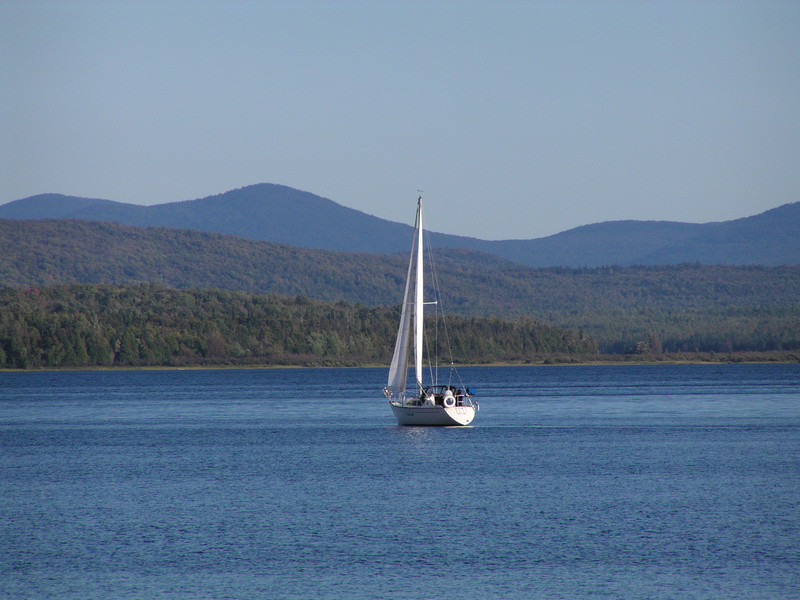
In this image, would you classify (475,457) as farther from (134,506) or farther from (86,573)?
(86,573)

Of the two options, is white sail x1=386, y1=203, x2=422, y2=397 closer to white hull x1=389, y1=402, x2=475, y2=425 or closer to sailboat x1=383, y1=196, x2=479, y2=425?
sailboat x1=383, y1=196, x2=479, y2=425

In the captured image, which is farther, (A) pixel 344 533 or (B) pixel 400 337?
(B) pixel 400 337

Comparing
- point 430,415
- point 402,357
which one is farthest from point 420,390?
point 402,357

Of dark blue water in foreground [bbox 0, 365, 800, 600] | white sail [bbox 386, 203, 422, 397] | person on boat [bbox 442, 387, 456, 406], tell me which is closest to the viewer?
dark blue water in foreground [bbox 0, 365, 800, 600]

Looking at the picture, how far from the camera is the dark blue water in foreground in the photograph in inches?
1145

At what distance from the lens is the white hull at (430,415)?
65.6 meters

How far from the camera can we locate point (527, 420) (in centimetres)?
8044

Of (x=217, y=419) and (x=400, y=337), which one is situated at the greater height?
(x=400, y=337)

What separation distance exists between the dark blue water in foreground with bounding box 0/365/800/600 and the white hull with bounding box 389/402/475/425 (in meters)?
0.98

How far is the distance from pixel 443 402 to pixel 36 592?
3930cm

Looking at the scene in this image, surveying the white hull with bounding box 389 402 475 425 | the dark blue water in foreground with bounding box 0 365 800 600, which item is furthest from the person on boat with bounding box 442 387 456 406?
the dark blue water in foreground with bounding box 0 365 800 600

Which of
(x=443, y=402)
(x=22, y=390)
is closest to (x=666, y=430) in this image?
(x=443, y=402)

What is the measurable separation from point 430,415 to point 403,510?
2675cm

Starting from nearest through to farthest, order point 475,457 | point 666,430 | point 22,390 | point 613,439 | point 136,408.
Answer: point 475,457
point 613,439
point 666,430
point 136,408
point 22,390
